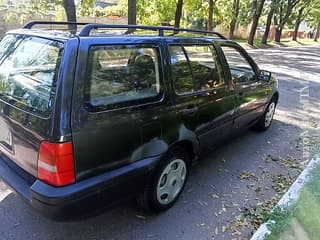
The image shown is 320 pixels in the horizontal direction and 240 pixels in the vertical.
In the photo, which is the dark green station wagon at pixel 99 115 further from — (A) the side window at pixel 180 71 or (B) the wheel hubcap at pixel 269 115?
(B) the wheel hubcap at pixel 269 115

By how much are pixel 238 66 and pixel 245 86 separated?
0.35 meters

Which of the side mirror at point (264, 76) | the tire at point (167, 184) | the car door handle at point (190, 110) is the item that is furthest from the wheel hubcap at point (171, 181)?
the side mirror at point (264, 76)

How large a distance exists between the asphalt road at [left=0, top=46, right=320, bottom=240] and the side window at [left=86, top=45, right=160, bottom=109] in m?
1.13

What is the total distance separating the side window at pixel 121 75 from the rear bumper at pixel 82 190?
0.57 meters

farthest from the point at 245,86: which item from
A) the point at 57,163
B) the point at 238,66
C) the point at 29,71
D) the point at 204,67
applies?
the point at 57,163

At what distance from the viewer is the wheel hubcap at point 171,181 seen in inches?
121

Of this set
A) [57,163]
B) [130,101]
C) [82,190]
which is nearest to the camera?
[57,163]

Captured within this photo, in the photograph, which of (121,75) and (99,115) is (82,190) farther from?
(121,75)

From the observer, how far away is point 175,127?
2984 millimetres

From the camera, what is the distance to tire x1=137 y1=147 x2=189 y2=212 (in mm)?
2947

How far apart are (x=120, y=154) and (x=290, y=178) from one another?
2.51 metres

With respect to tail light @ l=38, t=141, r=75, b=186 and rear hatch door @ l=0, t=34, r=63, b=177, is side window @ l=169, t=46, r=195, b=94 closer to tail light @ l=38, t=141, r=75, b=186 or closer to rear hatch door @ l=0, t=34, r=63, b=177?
rear hatch door @ l=0, t=34, r=63, b=177

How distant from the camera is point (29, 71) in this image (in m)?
2.67

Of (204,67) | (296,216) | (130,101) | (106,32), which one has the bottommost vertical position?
(296,216)
